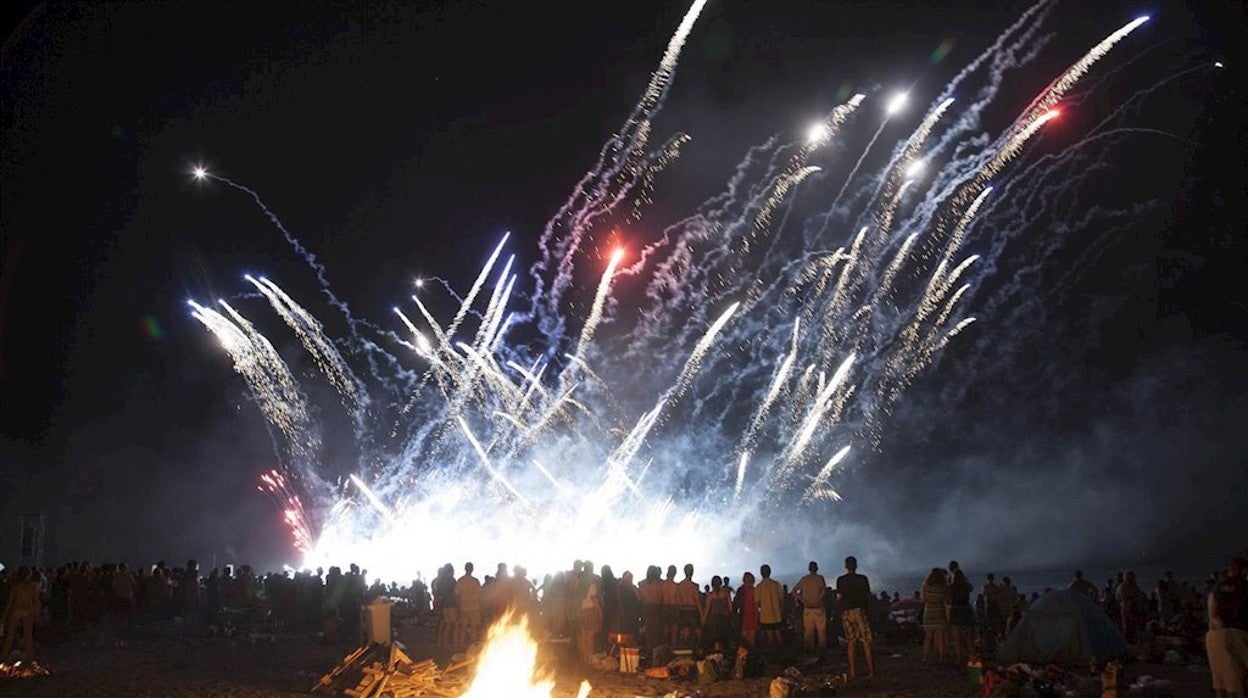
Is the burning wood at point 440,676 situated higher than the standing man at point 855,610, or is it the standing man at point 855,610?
the standing man at point 855,610

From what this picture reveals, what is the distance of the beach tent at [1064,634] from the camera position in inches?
507

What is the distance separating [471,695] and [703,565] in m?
64.9

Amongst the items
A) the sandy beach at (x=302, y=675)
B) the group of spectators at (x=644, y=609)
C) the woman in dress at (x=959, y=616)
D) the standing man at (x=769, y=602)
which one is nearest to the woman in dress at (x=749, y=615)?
the group of spectators at (x=644, y=609)

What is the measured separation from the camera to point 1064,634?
13.0 metres

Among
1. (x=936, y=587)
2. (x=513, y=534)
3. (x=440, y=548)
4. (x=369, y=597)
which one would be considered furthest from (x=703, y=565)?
(x=936, y=587)

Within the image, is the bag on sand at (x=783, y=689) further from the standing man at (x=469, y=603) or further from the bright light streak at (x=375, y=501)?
the bright light streak at (x=375, y=501)

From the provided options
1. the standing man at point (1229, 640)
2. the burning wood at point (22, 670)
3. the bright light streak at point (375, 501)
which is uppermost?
the bright light streak at point (375, 501)

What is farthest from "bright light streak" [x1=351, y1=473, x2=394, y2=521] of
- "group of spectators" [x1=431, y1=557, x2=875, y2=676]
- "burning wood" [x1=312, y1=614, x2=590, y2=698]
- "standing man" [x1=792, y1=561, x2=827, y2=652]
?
"standing man" [x1=792, y1=561, x2=827, y2=652]

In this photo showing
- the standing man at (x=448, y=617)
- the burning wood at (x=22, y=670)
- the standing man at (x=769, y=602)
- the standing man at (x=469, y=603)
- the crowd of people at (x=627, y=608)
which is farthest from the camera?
the standing man at (x=448, y=617)

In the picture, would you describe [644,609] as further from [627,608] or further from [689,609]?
[689,609]

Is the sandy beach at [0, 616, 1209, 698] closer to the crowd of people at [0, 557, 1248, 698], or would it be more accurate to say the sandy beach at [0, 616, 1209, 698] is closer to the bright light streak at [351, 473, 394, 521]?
the crowd of people at [0, 557, 1248, 698]

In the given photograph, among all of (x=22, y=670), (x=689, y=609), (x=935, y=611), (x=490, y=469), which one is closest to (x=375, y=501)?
(x=490, y=469)

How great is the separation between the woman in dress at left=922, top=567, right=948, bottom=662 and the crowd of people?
0.06 ft

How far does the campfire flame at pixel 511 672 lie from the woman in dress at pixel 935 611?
5341 millimetres
